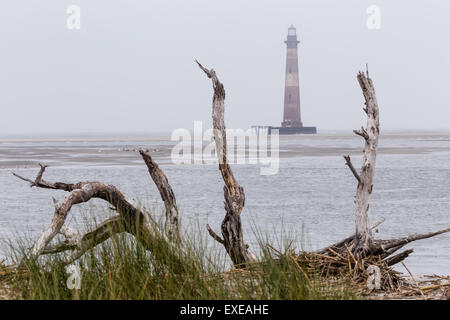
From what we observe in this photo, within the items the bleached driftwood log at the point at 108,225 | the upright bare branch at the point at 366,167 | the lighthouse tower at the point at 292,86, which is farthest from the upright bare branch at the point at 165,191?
the lighthouse tower at the point at 292,86

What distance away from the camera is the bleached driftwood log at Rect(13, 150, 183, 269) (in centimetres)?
515

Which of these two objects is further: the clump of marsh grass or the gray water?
the gray water

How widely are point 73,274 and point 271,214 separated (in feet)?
34.4

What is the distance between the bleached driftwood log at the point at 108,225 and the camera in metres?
Answer: 5.15

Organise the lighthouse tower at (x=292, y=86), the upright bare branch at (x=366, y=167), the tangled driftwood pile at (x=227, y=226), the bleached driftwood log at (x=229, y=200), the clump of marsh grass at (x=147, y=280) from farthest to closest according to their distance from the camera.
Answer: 1. the lighthouse tower at (x=292, y=86)
2. the bleached driftwood log at (x=229, y=200)
3. the upright bare branch at (x=366, y=167)
4. the tangled driftwood pile at (x=227, y=226)
5. the clump of marsh grass at (x=147, y=280)

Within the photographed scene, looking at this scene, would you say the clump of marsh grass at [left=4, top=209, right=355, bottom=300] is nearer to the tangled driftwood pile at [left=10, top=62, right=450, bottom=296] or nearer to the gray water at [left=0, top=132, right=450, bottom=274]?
the tangled driftwood pile at [left=10, top=62, right=450, bottom=296]

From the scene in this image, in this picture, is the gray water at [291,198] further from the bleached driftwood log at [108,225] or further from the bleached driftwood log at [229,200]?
the bleached driftwood log at [229,200]

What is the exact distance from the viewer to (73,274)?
4.68 meters

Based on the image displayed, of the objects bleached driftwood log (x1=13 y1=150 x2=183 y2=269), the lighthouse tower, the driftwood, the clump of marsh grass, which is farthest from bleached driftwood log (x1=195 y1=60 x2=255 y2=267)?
the lighthouse tower

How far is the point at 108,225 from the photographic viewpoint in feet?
16.5

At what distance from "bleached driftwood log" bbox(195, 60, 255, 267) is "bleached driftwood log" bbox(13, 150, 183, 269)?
0.50 meters

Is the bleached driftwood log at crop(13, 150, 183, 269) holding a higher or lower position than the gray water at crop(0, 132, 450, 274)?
higher

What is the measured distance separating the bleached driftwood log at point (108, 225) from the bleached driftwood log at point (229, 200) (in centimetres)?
50
